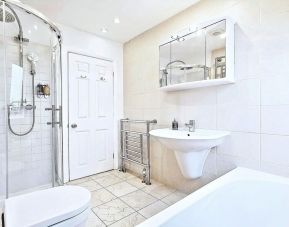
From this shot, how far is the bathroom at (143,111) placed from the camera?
4.22 feet

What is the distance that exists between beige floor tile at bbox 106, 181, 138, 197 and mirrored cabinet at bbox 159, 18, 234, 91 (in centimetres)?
139

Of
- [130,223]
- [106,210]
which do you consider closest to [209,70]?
[130,223]

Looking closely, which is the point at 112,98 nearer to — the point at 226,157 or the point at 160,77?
the point at 160,77

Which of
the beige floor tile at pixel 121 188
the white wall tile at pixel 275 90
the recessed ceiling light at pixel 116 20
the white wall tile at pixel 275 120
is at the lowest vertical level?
the beige floor tile at pixel 121 188

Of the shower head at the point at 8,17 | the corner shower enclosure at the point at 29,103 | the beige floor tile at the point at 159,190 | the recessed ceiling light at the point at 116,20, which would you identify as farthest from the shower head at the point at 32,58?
the beige floor tile at the point at 159,190

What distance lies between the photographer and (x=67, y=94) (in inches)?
100

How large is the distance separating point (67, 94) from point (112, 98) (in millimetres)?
750

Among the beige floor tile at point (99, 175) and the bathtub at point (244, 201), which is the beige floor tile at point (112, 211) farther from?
the bathtub at point (244, 201)

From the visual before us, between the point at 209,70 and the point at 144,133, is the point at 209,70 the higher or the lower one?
the higher one

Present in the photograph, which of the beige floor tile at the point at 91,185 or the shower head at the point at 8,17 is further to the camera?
the beige floor tile at the point at 91,185

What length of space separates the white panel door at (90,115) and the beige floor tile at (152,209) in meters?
1.27

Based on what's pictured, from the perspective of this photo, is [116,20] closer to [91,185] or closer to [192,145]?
[192,145]

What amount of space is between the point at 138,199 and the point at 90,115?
143cm

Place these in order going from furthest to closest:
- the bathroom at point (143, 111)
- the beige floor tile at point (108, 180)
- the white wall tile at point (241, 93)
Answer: the beige floor tile at point (108, 180)
the white wall tile at point (241, 93)
the bathroom at point (143, 111)
